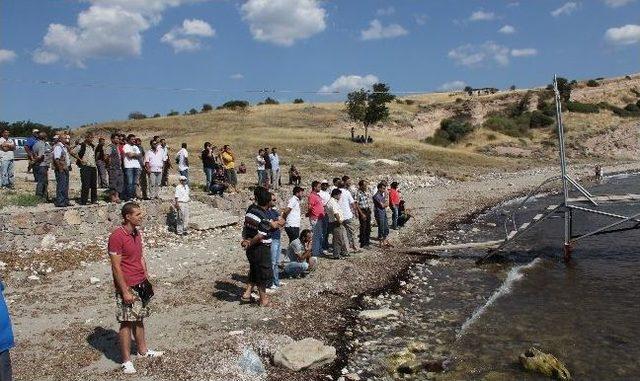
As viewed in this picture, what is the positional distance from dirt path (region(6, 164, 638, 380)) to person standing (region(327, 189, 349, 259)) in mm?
403

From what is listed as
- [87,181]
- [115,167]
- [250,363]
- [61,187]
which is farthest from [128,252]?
[87,181]

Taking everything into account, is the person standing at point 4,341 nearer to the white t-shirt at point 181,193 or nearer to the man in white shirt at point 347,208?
the man in white shirt at point 347,208

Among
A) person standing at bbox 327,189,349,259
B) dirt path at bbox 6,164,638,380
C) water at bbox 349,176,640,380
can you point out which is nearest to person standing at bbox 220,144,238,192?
dirt path at bbox 6,164,638,380

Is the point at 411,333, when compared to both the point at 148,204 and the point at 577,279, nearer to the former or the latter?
the point at 577,279

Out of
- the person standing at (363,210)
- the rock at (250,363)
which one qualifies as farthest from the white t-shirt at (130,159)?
the rock at (250,363)

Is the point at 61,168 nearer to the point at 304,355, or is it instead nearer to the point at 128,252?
the point at 128,252

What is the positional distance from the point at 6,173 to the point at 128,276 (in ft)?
45.9

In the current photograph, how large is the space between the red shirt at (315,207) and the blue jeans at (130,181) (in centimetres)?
638

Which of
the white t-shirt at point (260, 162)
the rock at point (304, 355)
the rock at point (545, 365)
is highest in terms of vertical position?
the white t-shirt at point (260, 162)

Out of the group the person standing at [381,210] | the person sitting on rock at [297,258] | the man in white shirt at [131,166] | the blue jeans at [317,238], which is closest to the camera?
the person sitting on rock at [297,258]

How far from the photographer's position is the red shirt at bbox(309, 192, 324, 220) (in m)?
14.3

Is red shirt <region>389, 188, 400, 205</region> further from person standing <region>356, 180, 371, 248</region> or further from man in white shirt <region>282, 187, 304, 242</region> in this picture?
man in white shirt <region>282, 187, 304, 242</region>

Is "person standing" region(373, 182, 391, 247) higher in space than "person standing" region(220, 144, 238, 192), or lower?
lower

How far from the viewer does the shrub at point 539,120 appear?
6906 cm
